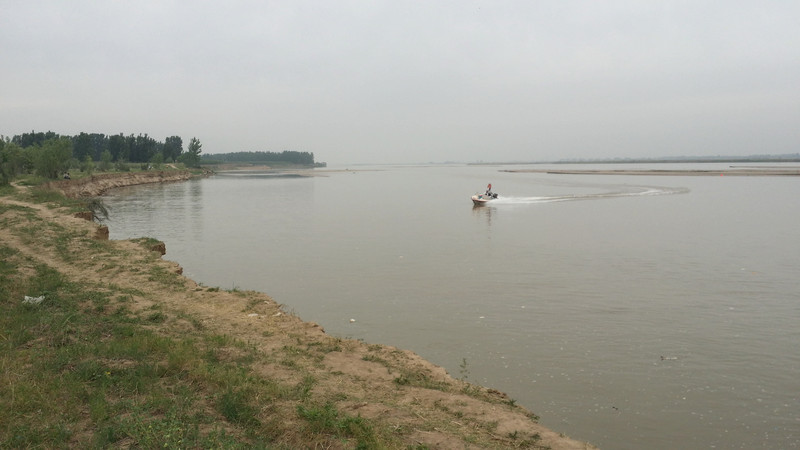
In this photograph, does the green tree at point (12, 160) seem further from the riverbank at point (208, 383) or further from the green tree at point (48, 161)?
the riverbank at point (208, 383)

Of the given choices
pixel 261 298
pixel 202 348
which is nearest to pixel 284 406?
pixel 202 348

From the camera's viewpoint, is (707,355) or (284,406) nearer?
(284,406)

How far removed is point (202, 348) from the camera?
34.9 ft

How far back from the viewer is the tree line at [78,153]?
202 ft

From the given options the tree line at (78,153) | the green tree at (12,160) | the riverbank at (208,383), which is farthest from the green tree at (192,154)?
the riverbank at (208,383)

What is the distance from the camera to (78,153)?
499 feet

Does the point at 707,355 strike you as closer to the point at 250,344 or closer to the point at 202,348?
the point at 250,344

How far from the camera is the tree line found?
61.5m

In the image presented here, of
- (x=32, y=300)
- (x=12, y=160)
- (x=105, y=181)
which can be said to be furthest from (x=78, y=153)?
(x=32, y=300)

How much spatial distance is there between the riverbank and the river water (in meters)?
2.12

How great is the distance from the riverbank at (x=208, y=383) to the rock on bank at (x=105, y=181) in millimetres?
A: 49746

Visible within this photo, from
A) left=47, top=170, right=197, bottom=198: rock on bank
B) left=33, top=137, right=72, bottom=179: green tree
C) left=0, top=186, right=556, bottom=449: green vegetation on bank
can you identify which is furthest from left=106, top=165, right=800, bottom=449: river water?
left=33, top=137, right=72, bottom=179: green tree

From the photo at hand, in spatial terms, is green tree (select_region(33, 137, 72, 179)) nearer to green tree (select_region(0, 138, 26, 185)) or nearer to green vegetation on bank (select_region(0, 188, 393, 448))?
green tree (select_region(0, 138, 26, 185))

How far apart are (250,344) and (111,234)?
2793 centimetres
